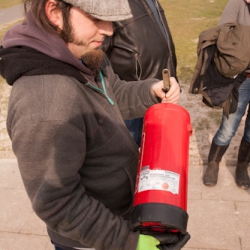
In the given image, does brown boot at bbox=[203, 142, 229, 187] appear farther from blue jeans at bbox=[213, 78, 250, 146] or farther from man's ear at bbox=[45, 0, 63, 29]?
man's ear at bbox=[45, 0, 63, 29]

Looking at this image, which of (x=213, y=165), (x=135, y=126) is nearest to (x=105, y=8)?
(x=135, y=126)

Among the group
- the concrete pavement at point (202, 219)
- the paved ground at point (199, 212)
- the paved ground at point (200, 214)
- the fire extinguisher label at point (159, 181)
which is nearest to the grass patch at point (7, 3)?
the paved ground at point (199, 212)

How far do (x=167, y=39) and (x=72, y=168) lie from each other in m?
1.75

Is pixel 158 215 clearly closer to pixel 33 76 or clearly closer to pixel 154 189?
pixel 154 189

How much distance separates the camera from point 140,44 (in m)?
2.42

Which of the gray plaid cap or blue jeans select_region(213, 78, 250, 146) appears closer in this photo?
the gray plaid cap

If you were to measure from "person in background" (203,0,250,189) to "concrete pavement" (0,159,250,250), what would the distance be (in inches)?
3.9

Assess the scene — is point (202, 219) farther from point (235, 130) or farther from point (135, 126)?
point (135, 126)

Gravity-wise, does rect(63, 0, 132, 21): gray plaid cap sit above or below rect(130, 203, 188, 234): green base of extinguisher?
above

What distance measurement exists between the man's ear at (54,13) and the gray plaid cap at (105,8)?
67mm

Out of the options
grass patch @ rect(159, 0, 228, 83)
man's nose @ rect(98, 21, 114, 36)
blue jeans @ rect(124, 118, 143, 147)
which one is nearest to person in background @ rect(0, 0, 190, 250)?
man's nose @ rect(98, 21, 114, 36)

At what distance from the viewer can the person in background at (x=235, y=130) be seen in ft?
8.79

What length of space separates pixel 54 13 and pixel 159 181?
78 centimetres

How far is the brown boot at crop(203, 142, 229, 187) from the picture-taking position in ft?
10.1
